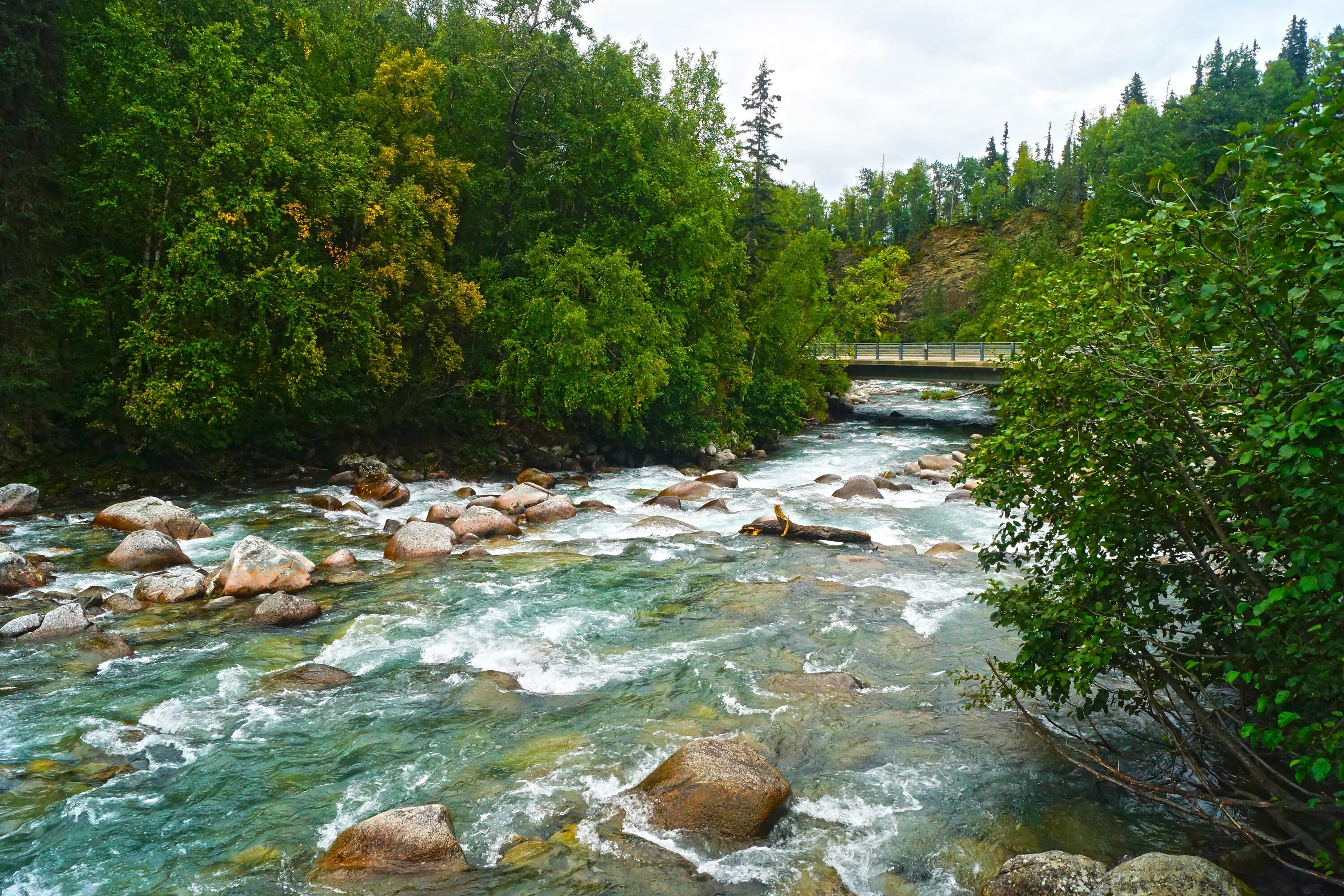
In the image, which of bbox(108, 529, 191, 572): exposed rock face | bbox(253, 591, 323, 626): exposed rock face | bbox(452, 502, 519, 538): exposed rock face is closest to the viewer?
bbox(253, 591, 323, 626): exposed rock face

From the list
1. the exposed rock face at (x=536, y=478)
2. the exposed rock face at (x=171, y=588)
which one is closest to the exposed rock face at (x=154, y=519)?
the exposed rock face at (x=171, y=588)

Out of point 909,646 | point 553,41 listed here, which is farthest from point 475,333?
point 909,646

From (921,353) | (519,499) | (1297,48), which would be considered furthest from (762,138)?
(1297,48)

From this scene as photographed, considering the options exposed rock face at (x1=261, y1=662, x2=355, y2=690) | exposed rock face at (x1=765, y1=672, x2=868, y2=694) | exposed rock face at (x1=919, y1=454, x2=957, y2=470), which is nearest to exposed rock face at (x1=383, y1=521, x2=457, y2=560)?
exposed rock face at (x1=261, y1=662, x2=355, y2=690)

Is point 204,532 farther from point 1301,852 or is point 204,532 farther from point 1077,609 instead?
point 1301,852

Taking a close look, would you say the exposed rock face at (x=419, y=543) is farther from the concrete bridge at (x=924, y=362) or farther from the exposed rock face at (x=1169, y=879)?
the concrete bridge at (x=924, y=362)

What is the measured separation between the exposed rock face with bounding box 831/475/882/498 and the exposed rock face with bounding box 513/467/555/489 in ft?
28.1

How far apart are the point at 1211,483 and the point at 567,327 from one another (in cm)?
1913

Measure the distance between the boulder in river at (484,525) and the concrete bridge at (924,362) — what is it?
1020 inches

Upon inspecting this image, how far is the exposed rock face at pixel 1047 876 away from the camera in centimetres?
546

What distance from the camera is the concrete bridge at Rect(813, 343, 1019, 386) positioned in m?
41.5

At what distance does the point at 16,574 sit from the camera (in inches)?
489

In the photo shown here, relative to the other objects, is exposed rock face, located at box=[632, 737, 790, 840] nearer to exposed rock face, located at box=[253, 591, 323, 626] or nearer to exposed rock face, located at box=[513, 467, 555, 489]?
exposed rock face, located at box=[253, 591, 323, 626]

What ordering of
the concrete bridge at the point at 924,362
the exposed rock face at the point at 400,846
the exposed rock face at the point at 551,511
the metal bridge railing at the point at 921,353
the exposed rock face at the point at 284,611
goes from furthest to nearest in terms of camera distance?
the concrete bridge at the point at 924,362 → the metal bridge railing at the point at 921,353 → the exposed rock face at the point at 551,511 → the exposed rock face at the point at 284,611 → the exposed rock face at the point at 400,846
